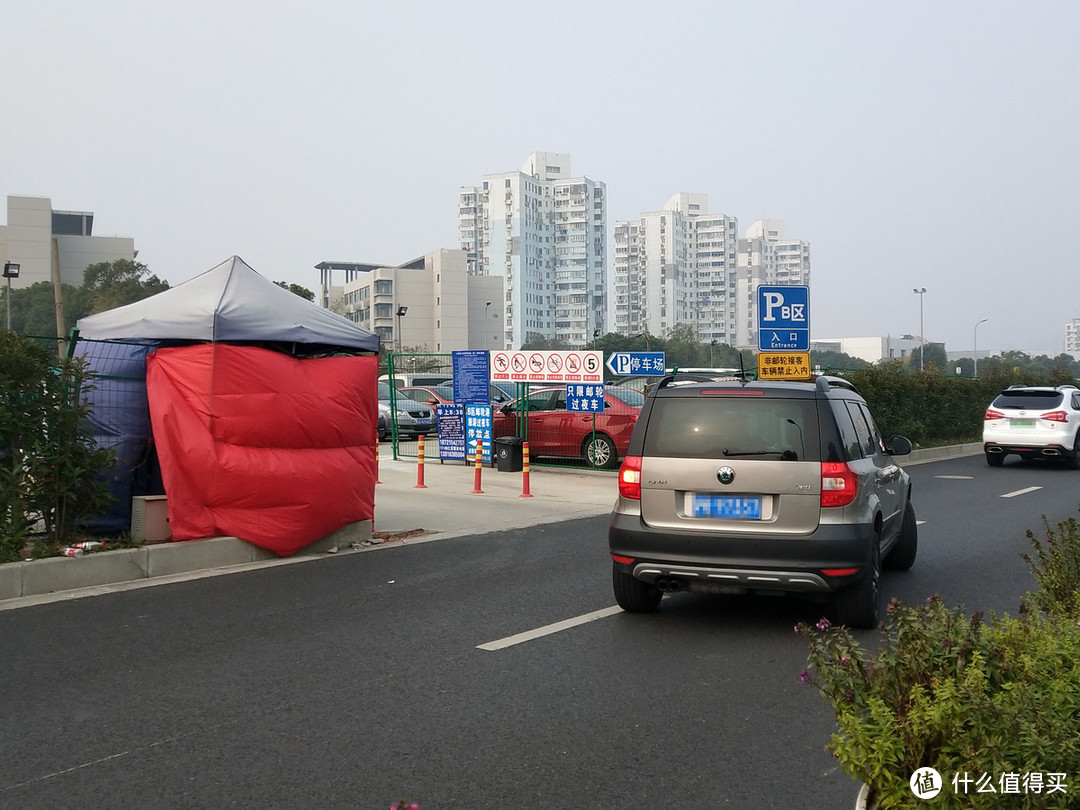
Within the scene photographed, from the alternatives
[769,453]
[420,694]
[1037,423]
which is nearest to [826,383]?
[769,453]

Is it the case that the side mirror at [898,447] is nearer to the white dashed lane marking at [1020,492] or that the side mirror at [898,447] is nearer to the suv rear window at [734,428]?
the suv rear window at [734,428]

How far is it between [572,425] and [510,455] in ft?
4.40

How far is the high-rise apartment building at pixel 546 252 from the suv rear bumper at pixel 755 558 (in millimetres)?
153427

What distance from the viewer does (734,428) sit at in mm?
6758

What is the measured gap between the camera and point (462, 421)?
19.9 m

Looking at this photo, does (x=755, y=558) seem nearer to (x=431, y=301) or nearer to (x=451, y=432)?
(x=451, y=432)

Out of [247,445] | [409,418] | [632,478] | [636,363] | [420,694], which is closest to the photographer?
[420,694]

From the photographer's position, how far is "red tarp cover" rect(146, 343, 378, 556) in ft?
30.3

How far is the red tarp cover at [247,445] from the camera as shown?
9.25m

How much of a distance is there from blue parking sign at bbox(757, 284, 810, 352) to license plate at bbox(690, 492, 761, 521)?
880 centimetres

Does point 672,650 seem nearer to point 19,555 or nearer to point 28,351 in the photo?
point 19,555

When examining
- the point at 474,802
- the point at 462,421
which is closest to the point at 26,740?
the point at 474,802

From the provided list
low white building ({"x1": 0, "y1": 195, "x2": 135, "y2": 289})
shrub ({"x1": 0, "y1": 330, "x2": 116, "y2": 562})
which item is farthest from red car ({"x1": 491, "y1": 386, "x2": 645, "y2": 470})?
low white building ({"x1": 0, "y1": 195, "x2": 135, "y2": 289})

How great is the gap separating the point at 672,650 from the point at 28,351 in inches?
242
